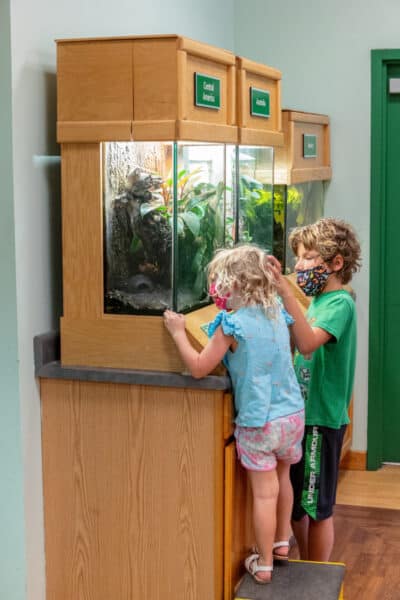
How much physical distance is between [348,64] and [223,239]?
7.04 feet

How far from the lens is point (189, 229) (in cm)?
295

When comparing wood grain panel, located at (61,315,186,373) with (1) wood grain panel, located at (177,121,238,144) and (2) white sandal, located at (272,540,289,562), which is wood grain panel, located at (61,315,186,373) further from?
(2) white sandal, located at (272,540,289,562)

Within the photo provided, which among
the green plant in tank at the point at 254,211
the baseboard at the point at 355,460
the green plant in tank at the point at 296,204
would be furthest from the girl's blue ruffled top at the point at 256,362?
the baseboard at the point at 355,460

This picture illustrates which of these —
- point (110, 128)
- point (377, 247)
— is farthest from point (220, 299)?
point (377, 247)

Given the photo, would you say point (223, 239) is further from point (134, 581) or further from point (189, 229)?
point (134, 581)

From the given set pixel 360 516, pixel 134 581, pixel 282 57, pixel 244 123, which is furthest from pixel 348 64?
pixel 134 581

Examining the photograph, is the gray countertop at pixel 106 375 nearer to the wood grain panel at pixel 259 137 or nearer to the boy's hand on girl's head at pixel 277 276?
the boy's hand on girl's head at pixel 277 276

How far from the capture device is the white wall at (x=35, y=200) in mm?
2842

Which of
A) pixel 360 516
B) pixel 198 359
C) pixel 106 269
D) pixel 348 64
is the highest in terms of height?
pixel 348 64

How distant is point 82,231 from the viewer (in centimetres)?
295

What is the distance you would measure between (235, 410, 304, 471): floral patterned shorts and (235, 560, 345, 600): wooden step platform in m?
0.38

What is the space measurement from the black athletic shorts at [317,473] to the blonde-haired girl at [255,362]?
29 cm

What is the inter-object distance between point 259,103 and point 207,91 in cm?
50

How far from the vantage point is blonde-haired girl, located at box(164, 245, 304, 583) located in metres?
2.82
